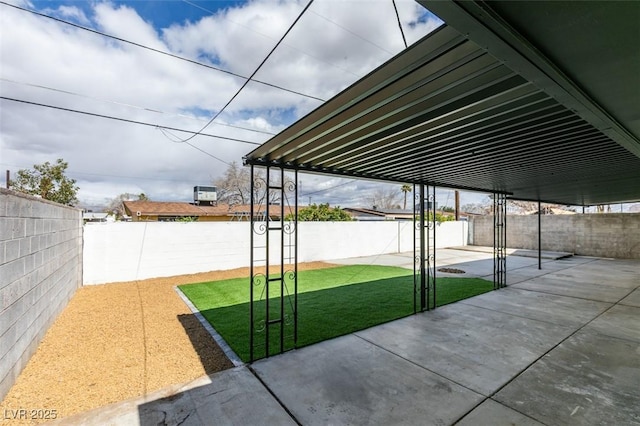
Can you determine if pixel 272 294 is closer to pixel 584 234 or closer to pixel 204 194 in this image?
pixel 584 234

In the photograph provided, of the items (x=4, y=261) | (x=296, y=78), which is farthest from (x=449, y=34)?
(x=296, y=78)

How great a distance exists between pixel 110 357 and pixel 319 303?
3.11 meters

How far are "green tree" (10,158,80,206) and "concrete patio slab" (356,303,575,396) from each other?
12109 mm

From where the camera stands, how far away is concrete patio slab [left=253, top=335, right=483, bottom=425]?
86.1 inches

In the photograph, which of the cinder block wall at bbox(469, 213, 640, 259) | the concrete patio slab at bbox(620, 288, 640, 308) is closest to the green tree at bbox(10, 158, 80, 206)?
the concrete patio slab at bbox(620, 288, 640, 308)

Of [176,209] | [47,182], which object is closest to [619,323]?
[47,182]

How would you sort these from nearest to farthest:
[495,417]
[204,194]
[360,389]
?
[495,417], [360,389], [204,194]

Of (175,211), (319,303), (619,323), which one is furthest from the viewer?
(175,211)

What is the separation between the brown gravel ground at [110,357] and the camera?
2.43m

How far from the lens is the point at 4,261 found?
239cm

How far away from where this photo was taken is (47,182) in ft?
32.5

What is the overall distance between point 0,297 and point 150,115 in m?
5.84

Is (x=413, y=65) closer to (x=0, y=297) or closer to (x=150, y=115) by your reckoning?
(x=0, y=297)

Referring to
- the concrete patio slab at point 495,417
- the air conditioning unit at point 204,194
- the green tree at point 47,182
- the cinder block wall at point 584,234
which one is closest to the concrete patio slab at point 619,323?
the concrete patio slab at point 495,417
